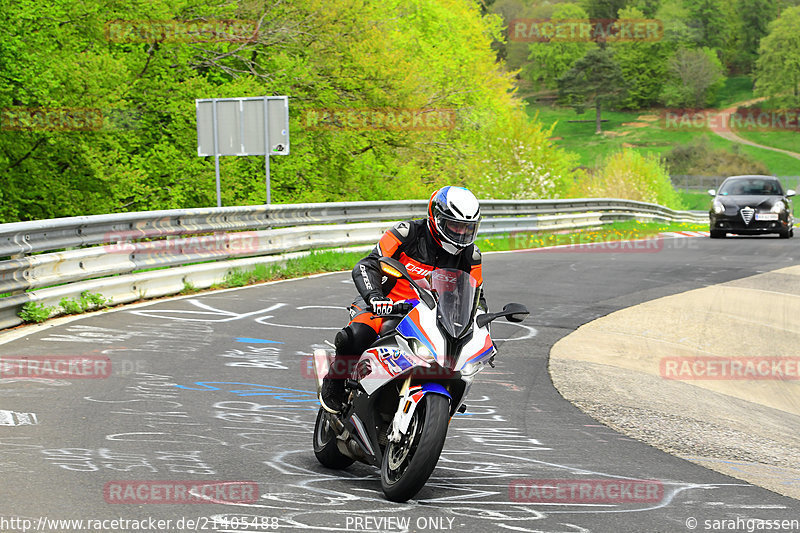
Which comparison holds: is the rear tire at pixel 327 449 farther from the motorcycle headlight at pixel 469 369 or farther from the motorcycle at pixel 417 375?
the motorcycle headlight at pixel 469 369

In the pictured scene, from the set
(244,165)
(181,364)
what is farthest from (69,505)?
(244,165)

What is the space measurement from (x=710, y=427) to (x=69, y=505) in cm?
478

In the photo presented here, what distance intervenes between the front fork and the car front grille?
23155mm

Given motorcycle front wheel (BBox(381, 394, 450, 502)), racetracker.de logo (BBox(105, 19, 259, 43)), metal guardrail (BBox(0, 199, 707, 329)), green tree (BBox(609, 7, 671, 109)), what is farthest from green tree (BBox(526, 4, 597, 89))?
motorcycle front wheel (BBox(381, 394, 450, 502))

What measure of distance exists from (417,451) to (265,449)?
5.49 ft

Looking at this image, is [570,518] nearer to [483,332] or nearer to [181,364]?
[483,332]

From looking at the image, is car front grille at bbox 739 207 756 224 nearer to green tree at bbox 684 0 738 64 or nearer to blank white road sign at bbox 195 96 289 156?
blank white road sign at bbox 195 96 289 156

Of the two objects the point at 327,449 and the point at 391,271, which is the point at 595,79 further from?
the point at 391,271

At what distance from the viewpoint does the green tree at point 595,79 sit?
488 ft

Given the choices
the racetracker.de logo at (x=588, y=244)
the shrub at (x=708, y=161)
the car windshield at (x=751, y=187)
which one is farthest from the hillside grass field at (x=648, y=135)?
the racetracker.de logo at (x=588, y=244)

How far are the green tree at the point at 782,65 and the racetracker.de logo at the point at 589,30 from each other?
1590cm

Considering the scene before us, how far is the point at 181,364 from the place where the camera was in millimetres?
8922

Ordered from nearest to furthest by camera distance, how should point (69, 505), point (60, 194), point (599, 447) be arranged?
point (69, 505) → point (599, 447) → point (60, 194)

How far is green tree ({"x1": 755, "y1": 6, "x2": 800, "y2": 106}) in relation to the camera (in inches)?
5551
